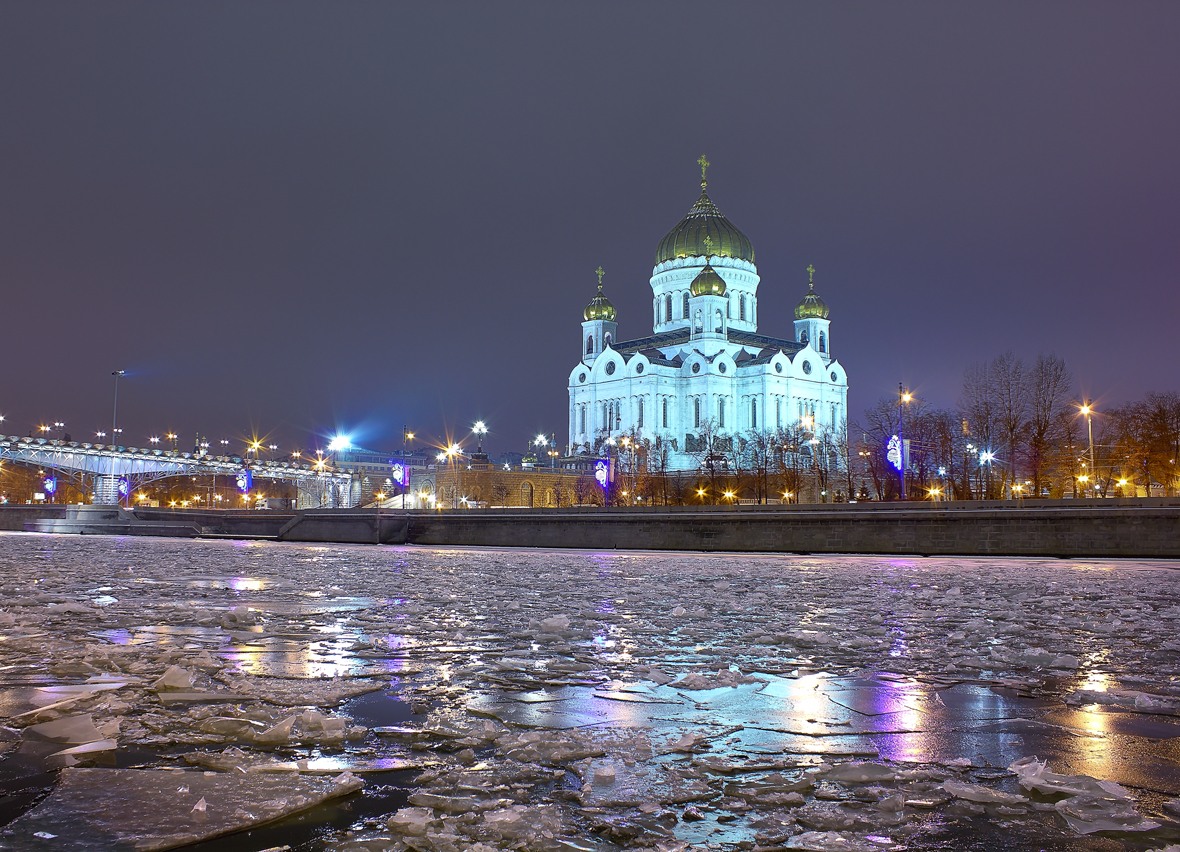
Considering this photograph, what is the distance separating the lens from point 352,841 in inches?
149

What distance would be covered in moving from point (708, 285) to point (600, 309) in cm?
1832

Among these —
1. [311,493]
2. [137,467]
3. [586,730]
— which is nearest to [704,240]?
[311,493]

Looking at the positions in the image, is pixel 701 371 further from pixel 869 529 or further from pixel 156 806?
pixel 156 806

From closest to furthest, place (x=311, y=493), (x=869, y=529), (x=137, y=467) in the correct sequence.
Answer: (x=869, y=529), (x=137, y=467), (x=311, y=493)

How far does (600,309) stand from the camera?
122 meters

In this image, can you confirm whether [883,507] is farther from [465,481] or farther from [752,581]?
[465,481]

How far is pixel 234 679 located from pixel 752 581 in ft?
46.4

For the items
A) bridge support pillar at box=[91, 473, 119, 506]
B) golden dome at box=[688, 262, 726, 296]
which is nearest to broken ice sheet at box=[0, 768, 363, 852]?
bridge support pillar at box=[91, 473, 119, 506]

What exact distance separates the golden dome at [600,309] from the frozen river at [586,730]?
11007 cm

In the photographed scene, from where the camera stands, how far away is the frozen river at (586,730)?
3961 millimetres

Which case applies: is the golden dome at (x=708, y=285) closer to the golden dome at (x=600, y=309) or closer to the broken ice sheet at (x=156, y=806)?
the golden dome at (x=600, y=309)

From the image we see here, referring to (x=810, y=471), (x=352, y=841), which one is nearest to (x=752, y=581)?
(x=352, y=841)

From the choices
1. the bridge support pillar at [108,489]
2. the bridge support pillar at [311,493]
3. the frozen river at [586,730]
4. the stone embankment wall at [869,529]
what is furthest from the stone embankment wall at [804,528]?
the bridge support pillar at [311,493]

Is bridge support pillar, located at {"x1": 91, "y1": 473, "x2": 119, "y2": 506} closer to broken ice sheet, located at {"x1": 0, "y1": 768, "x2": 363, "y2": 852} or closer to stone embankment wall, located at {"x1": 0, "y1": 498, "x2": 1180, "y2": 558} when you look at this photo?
stone embankment wall, located at {"x1": 0, "y1": 498, "x2": 1180, "y2": 558}
